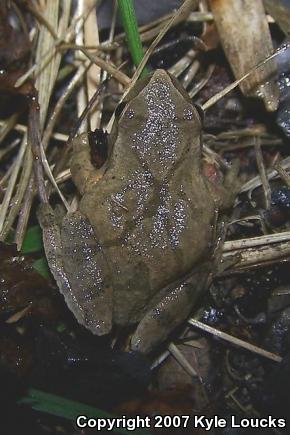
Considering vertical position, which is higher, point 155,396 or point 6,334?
point 6,334

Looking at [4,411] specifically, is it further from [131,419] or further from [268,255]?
[268,255]

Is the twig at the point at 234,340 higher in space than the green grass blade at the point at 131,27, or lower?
lower

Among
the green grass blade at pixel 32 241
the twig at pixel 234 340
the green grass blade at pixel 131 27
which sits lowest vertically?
the twig at pixel 234 340

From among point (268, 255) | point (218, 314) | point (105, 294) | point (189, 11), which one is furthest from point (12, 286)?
point (189, 11)

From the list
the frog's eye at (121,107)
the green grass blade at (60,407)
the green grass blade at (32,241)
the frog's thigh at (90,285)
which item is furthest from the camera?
the green grass blade at (32,241)

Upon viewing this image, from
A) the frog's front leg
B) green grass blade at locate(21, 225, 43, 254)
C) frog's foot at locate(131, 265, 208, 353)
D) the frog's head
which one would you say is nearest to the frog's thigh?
the frog's front leg

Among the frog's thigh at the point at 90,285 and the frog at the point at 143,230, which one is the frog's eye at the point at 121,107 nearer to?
the frog at the point at 143,230

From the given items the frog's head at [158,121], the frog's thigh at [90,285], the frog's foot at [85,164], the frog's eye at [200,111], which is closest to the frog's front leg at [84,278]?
the frog's thigh at [90,285]

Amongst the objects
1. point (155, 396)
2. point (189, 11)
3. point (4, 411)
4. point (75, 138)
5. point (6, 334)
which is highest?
point (189, 11)
